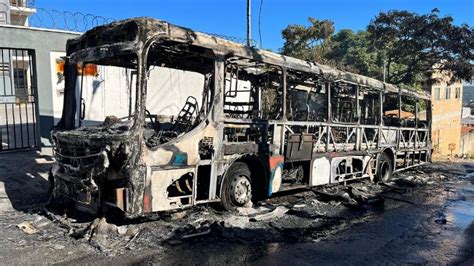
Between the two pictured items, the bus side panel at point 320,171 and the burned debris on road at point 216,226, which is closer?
the burned debris on road at point 216,226

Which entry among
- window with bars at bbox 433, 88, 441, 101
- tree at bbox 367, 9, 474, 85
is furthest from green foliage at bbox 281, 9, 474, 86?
window with bars at bbox 433, 88, 441, 101

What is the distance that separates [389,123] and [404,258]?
7711mm

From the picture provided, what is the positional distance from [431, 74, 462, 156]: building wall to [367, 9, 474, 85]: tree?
694 centimetres

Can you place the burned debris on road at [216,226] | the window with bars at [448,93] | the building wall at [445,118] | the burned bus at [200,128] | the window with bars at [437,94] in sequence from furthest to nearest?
1. the window with bars at [448,93]
2. the window with bars at [437,94]
3. the building wall at [445,118]
4. the burned bus at [200,128]
5. the burned debris on road at [216,226]

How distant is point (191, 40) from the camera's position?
6016 mm

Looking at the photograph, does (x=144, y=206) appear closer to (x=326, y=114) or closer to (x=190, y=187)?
(x=190, y=187)

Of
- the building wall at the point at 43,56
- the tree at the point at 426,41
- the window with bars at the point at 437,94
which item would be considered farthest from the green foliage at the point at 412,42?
the building wall at the point at 43,56

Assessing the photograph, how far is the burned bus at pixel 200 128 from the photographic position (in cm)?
542

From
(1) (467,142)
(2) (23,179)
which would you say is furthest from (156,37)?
(1) (467,142)

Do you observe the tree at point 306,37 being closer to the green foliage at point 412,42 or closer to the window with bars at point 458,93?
the green foliage at point 412,42

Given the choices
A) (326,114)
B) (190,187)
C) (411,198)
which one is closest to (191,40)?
(190,187)

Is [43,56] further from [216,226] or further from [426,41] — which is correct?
[426,41]

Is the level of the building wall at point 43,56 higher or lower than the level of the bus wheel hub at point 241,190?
higher

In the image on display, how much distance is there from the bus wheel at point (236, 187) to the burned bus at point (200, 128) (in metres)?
0.02
